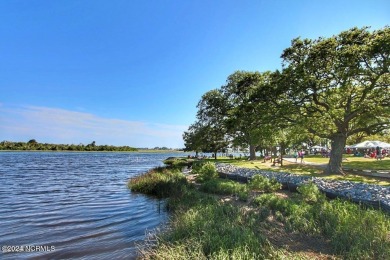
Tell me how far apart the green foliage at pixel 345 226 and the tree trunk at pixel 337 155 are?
1335 centimetres

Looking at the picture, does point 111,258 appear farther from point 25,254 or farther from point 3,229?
point 3,229

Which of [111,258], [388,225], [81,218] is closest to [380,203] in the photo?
[388,225]

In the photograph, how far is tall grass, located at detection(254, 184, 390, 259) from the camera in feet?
21.8

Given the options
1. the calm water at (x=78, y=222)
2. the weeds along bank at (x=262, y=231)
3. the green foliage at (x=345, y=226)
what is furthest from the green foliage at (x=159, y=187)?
the green foliage at (x=345, y=226)

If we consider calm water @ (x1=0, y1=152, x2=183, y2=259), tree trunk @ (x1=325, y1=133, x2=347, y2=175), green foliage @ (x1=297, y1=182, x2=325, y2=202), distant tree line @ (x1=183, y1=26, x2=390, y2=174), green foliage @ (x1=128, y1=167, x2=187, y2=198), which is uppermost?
distant tree line @ (x1=183, y1=26, x2=390, y2=174)

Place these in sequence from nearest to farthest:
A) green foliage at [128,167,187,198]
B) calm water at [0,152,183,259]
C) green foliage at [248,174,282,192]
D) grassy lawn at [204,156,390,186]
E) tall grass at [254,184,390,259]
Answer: tall grass at [254,184,390,259] → calm water at [0,152,183,259] → green foliage at [248,174,282,192] → green foliage at [128,167,187,198] → grassy lawn at [204,156,390,186]

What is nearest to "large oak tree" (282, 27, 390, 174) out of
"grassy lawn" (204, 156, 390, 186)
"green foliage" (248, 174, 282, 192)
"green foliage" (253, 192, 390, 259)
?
"grassy lawn" (204, 156, 390, 186)

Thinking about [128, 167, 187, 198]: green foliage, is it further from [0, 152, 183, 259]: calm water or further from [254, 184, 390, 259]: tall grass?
[254, 184, 390, 259]: tall grass

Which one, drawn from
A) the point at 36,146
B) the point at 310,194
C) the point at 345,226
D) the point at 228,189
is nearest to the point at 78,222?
the point at 228,189

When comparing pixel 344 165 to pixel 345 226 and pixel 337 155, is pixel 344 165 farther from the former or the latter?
pixel 345 226

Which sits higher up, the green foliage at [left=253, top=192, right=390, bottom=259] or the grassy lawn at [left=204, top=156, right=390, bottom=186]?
the grassy lawn at [left=204, top=156, right=390, bottom=186]

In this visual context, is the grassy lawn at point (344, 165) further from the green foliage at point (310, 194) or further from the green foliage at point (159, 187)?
the green foliage at point (159, 187)

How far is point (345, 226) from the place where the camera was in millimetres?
7914

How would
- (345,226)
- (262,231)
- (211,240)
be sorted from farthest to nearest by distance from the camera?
1. (262,231)
2. (345,226)
3. (211,240)
